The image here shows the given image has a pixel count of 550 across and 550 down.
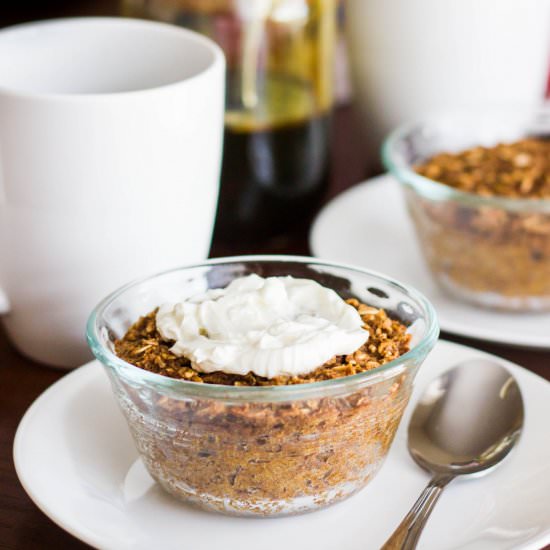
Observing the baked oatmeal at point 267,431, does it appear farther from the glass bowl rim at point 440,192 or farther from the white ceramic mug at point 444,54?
the white ceramic mug at point 444,54

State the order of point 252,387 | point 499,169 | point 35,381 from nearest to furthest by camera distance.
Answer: point 252,387, point 35,381, point 499,169

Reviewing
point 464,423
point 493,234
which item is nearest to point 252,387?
point 464,423

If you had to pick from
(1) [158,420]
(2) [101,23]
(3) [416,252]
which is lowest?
(3) [416,252]

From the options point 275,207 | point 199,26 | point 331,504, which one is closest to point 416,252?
point 275,207

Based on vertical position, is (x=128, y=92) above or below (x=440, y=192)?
above

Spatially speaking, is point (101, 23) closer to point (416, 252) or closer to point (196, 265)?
point (196, 265)

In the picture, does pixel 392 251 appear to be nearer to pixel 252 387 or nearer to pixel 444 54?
pixel 444 54

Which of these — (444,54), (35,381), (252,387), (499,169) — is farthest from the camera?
(444,54)
